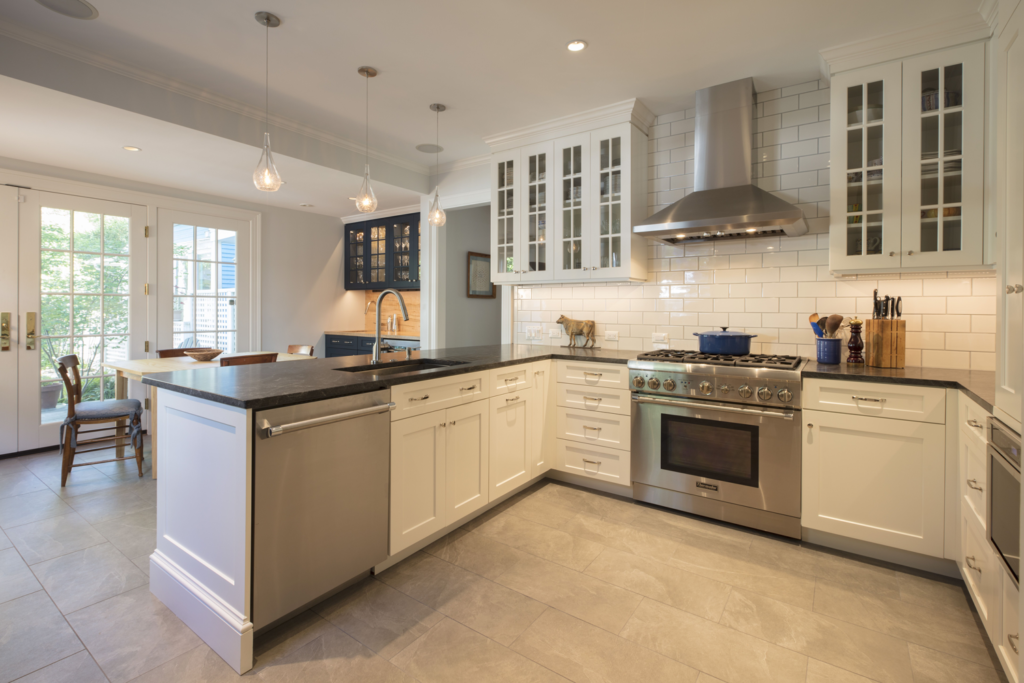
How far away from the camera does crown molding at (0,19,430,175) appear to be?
99.9 inches

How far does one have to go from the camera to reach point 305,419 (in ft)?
5.84

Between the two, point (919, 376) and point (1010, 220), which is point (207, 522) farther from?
point (919, 376)

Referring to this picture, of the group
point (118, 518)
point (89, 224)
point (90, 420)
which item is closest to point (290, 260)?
point (89, 224)

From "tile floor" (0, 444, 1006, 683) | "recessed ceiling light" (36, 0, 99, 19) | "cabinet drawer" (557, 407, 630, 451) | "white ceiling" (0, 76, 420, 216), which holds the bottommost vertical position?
"tile floor" (0, 444, 1006, 683)

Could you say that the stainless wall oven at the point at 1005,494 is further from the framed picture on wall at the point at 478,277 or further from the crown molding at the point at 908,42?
the framed picture on wall at the point at 478,277

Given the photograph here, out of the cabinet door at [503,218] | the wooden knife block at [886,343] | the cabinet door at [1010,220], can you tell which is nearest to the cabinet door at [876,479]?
the wooden knife block at [886,343]

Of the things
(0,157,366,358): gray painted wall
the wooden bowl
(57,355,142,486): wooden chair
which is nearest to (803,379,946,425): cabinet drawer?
the wooden bowl

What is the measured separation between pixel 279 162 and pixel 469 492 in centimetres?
309

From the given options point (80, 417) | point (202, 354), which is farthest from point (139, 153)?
point (80, 417)

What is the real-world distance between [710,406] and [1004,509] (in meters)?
1.37

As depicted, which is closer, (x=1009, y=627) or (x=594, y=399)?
(x=1009, y=627)

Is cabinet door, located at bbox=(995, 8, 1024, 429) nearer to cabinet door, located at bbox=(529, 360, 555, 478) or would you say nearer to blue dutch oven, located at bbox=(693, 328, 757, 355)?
blue dutch oven, located at bbox=(693, 328, 757, 355)

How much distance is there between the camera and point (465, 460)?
262cm

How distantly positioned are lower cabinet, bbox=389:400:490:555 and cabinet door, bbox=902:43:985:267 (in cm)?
249
